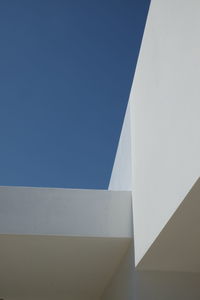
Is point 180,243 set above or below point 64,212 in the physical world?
below

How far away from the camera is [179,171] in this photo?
3086 mm

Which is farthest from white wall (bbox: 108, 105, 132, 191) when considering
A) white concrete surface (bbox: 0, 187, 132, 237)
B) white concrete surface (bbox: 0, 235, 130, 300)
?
A: white concrete surface (bbox: 0, 235, 130, 300)

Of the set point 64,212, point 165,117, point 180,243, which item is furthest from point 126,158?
point 165,117

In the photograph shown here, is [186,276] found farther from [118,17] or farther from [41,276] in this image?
[118,17]

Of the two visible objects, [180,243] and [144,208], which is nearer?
[180,243]

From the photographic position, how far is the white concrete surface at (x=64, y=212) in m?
5.08

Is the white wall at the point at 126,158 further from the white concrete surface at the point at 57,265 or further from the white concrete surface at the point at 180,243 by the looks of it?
the white concrete surface at the point at 180,243

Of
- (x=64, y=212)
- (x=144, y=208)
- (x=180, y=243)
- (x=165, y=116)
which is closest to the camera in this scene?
(x=165, y=116)

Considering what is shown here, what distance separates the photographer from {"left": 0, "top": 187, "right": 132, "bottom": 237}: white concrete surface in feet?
16.7

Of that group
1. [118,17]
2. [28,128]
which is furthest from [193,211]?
[28,128]

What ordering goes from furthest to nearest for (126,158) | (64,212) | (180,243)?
(126,158) < (64,212) < (180,243)

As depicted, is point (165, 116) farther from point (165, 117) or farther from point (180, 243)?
point (180, 243)

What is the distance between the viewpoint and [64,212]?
5191 mm

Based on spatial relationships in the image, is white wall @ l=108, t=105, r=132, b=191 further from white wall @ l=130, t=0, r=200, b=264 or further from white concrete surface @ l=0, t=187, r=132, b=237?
white wall @ l=130, t=0, r=200, b=264
